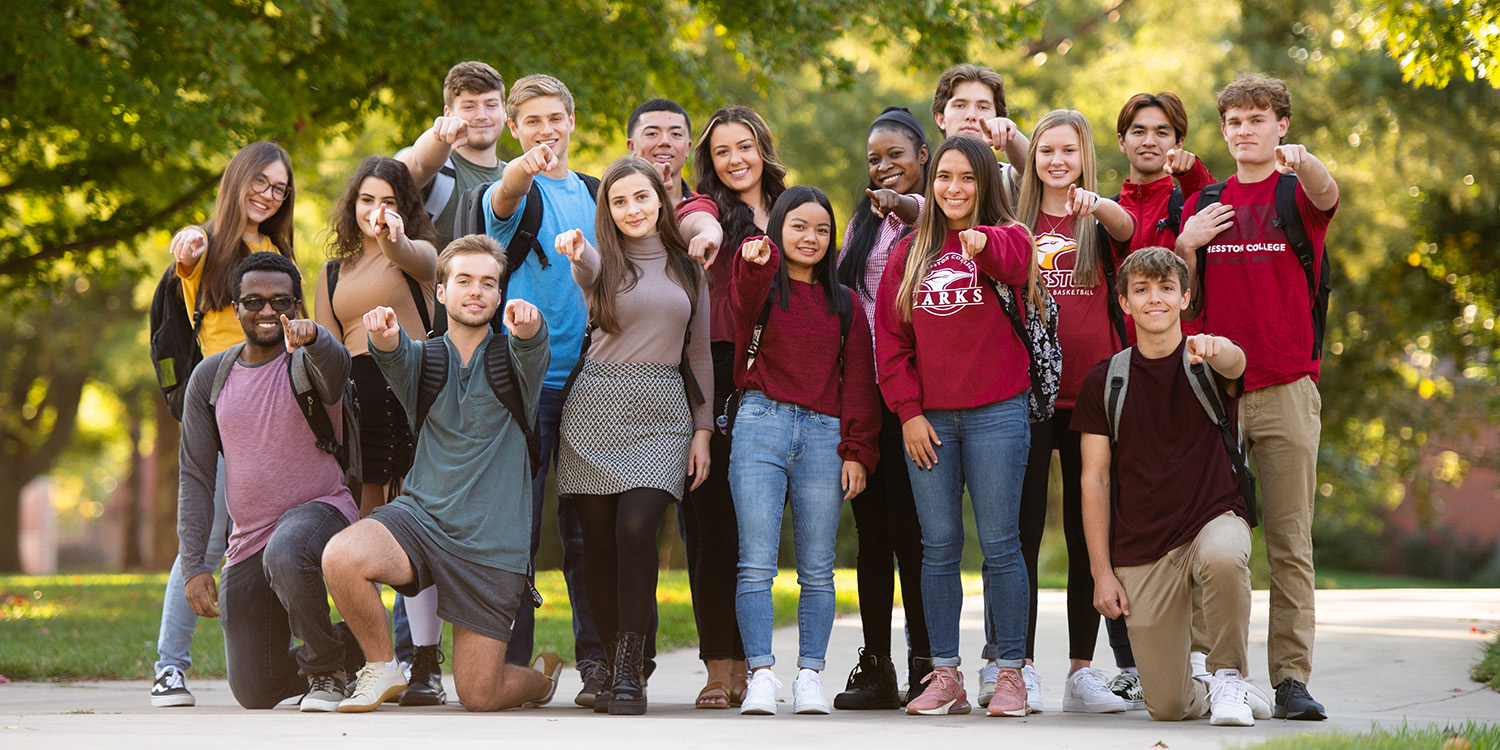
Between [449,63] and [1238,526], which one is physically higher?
[449,63]

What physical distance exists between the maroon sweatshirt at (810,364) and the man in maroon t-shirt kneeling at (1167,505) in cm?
79

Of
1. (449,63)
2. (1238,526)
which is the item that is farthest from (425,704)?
(449,63)

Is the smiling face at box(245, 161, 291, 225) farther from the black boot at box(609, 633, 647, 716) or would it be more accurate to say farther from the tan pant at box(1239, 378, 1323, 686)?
the tan pant at box(1239, 378, 1323, 686)

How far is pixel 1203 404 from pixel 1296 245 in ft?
2.34

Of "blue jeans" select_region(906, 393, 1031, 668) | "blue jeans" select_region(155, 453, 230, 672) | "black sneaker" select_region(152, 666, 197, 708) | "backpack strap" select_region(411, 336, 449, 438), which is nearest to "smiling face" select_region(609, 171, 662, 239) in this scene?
"backpack strap" select_region(411, 336, 449, 438)

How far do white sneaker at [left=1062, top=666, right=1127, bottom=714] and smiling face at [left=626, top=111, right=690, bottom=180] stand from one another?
8.47 ft

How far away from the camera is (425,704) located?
5168 millimetres

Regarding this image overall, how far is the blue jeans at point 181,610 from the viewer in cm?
533

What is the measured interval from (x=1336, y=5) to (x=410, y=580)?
1596cm

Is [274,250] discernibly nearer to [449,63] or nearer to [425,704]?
[425,704]

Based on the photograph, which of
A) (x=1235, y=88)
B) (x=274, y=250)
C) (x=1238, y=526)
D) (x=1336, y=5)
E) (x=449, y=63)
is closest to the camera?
(x=1238, y=526)

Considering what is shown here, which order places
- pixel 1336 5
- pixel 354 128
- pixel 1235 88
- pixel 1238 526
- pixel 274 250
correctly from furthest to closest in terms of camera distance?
pixel 1336 5 → pixel 354 128 → pixel 274 250 → pixel 1235 88 → pixel 1238 526

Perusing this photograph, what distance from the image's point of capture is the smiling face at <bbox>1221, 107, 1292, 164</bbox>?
16.8ft

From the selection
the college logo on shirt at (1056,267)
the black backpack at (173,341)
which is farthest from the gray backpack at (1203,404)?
the black backpack at (173,341)
